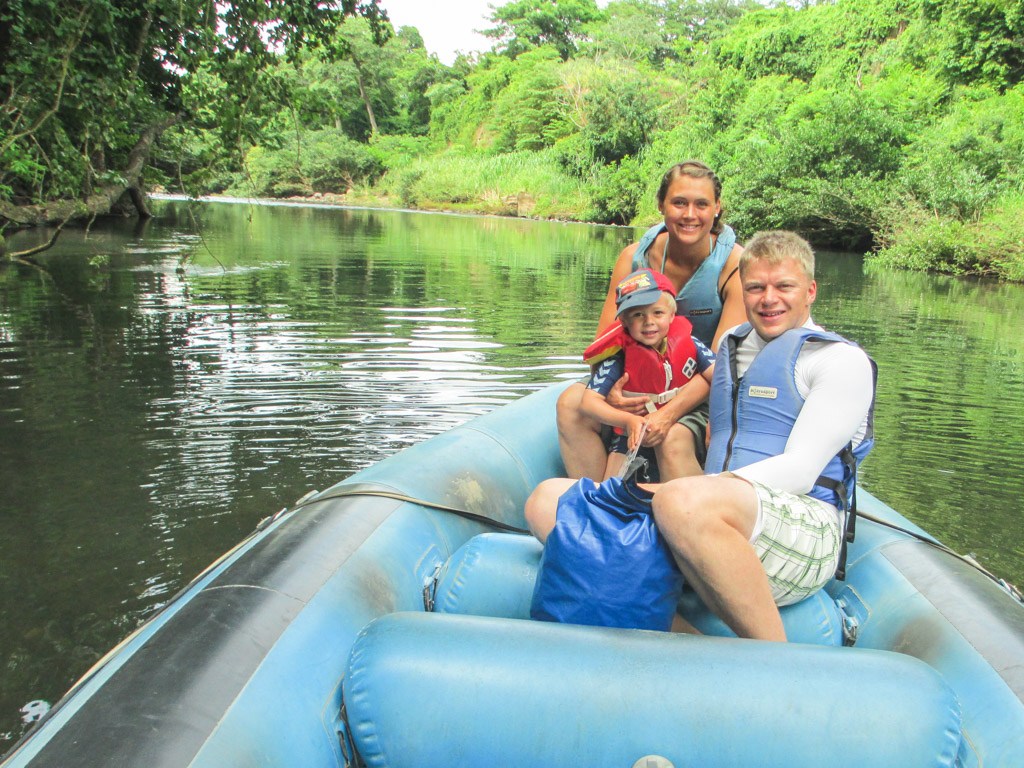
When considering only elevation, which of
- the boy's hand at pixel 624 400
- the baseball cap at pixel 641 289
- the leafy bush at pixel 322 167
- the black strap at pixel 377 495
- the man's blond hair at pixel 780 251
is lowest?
the black strap at pixel 377 495

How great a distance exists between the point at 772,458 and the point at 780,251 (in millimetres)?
530

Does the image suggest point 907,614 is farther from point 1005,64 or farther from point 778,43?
point 778,43

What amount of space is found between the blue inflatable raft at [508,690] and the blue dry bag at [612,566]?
115mm

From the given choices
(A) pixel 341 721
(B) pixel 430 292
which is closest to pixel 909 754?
(A) pixel 341 721

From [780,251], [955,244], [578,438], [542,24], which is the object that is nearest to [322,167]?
[542,24]

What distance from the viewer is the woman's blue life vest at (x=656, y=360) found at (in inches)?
104

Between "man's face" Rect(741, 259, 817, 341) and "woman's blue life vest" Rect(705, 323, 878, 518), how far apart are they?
0.05m

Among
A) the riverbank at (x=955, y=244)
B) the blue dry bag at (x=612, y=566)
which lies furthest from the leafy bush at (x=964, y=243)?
the blue dry bag at (x=612, y=566)

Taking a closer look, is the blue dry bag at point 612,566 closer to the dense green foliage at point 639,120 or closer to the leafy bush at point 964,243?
the dense green foliage at point 639,120

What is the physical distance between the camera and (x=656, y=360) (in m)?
2.64

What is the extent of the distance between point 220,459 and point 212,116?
11.4ft

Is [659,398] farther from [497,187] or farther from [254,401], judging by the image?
[497,187]

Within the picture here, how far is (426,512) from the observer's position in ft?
8.30

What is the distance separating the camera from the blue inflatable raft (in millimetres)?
1505
